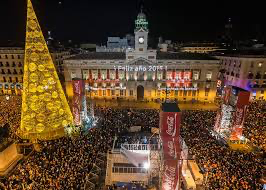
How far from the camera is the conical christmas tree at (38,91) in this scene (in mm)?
25203

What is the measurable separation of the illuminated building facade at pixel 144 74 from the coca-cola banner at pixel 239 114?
22962 millimetres

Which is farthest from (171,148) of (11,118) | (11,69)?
(11,69)

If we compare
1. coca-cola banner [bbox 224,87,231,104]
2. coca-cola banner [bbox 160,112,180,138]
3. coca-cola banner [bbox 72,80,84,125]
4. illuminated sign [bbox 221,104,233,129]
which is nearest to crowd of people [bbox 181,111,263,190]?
illuminated sign [bbox 221,104,233,129]

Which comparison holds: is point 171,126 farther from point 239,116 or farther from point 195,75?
point 195,75

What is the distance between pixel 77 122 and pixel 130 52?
2455 cm

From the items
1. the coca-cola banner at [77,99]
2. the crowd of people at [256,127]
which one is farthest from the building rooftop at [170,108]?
the coca-cola banner at [77,99]

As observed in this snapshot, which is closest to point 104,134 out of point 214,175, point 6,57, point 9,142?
point 9,142

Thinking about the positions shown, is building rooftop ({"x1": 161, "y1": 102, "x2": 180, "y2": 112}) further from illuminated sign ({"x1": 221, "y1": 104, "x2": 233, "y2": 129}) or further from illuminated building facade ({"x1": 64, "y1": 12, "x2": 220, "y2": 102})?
illuminated building facade ({"x1": 64, "y1": 12, "x2": 220, "y2": 102})

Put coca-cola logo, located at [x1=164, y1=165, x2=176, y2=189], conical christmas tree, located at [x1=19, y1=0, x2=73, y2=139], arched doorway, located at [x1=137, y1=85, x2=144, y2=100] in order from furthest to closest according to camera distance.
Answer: arched doorway, located at [x1=137, y1=85, x2=144, y2=100] < conical christmas tree, located at [x1=19, y1=0, x2=73, y2=139] < coca-cola logo, located at [x1=164, y1=165, x2=176, y2=189]

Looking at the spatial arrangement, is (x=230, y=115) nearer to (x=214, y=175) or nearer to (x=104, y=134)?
(x=214, y=175)

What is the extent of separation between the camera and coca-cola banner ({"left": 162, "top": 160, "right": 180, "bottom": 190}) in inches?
579

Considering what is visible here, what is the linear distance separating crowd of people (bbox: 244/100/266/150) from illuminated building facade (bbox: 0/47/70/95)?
52.9 m

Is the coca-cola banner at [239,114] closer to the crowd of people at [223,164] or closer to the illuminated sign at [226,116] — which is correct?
the illuminated sign at [226,116]

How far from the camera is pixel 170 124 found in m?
14.5
